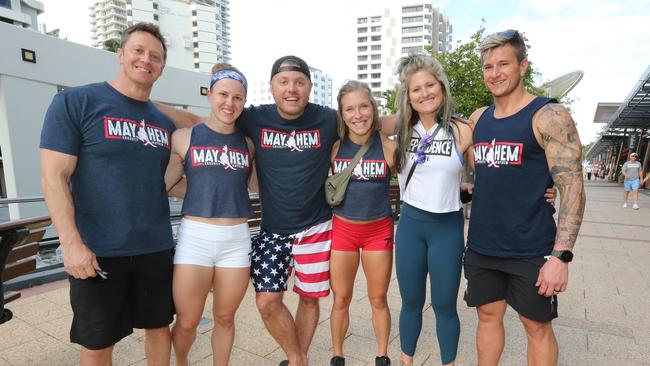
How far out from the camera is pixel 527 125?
2.06 metres

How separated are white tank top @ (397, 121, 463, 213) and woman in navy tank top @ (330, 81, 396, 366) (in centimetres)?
26

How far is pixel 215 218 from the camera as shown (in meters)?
2.36

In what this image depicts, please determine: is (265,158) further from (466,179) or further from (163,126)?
(466,179)

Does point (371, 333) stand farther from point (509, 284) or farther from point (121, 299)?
point (121, 299)

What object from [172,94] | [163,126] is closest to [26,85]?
[172,94]

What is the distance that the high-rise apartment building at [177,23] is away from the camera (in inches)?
2448

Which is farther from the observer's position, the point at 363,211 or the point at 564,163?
the point at 363,211

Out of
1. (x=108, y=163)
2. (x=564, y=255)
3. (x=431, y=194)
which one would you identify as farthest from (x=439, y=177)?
(x=108, y=163)

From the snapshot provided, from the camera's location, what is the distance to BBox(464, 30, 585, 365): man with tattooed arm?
199cm

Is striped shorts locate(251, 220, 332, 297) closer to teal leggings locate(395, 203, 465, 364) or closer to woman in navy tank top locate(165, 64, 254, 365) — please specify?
woman in navy tank top locate(165, 64, 254, 365)

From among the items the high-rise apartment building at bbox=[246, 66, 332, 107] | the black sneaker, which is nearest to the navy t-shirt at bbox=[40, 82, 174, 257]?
the black sneaker

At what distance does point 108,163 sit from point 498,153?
2114 mm

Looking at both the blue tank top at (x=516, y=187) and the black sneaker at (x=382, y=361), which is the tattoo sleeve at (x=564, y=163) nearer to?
the blue tank top at (x=516, y=187)

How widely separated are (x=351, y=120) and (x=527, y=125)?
111cm
